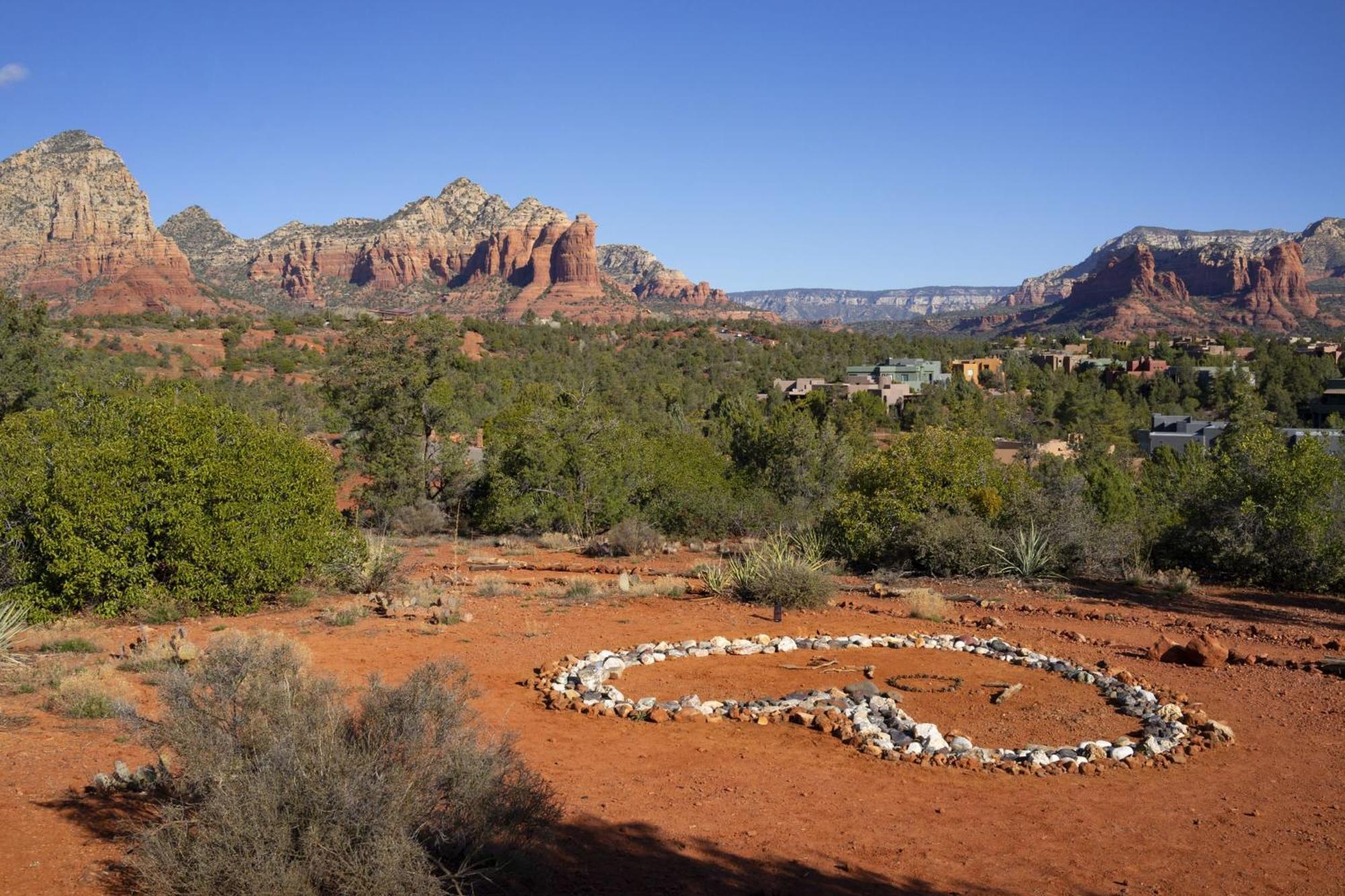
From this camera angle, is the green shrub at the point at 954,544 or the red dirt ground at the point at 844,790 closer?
the red dirt ground at the point at 844,790

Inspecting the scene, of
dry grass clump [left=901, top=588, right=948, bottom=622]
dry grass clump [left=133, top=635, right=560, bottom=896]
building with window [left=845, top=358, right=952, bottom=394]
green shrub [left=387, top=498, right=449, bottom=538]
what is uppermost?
building with window [left=845, top=358, right=952, bottom=394]

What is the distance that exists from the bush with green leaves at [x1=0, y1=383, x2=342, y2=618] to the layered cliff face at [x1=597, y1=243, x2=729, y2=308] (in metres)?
154

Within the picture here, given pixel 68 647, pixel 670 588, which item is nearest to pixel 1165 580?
pixel 670 588

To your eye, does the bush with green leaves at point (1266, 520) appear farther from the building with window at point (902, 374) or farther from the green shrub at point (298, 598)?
the building with window at point (902, 374)

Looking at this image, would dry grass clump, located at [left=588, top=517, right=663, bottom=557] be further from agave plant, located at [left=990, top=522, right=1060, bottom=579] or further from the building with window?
the building with window

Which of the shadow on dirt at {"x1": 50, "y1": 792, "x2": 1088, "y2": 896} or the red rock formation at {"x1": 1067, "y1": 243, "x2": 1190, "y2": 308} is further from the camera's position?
the red rock formation at {"x1": 1067, "y1": 243, "x2": 1190, "y2": 308}

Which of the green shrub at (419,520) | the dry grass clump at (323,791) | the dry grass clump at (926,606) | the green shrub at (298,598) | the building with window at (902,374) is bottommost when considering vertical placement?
the green shrub at (419,520)

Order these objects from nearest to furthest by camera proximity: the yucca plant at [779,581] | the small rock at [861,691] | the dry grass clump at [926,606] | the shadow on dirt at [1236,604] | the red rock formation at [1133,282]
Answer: the small rock at [861,691] < the dry grass clump at [926,606] < the shadow on dirt at [1236,604] < the yucca plant at [779,581] < the red rock formation at [1133,282]

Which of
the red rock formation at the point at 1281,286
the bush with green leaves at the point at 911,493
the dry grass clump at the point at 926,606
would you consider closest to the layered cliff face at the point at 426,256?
the red rock formation at the point at 1281,286

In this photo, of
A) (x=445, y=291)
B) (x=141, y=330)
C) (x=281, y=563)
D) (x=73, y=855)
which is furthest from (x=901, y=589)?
(x=445, y=291)

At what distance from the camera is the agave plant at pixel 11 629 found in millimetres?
9477

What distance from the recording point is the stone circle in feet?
26.2

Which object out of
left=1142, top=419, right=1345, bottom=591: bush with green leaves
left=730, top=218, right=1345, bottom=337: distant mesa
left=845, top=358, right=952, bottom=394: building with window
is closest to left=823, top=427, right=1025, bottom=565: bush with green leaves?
left=1142, top=419, right=1345, bottom=591: bush with green leaves

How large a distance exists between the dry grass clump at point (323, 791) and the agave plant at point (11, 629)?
16.9 feet
